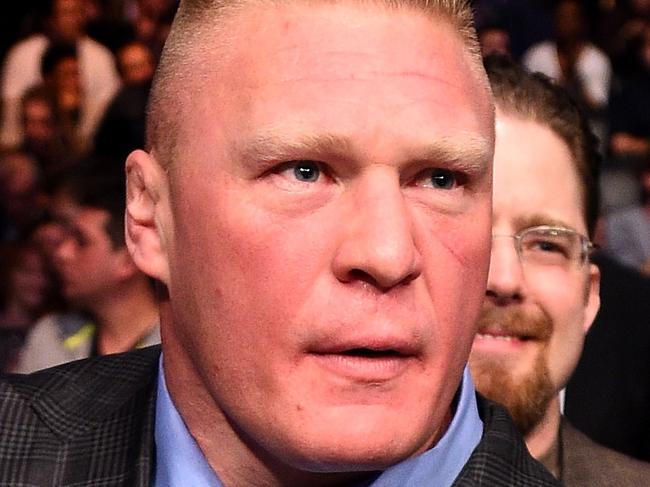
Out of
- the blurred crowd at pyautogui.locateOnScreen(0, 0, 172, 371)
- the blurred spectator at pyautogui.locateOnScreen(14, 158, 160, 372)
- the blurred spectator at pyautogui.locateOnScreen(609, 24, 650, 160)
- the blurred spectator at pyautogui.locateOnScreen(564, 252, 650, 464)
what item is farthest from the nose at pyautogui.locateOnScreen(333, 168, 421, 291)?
the blurred spectator at pyautogui.locateOnScreen(609, 24, 650, 160)

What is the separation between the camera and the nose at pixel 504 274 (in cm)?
229

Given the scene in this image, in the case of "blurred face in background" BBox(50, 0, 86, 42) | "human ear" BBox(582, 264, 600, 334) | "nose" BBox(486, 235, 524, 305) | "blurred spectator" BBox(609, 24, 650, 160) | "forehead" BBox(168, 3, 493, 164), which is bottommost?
"blurred spectator" BBox(609, 24, 650, 160)

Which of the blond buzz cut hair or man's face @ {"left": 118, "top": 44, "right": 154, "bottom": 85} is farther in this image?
man's face @ {"left": 118, "top": 44, "right": 154, "bottom": 85}

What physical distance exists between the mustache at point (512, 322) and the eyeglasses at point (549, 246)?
3.7 inches

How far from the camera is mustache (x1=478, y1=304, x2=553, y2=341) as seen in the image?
7.50 ft

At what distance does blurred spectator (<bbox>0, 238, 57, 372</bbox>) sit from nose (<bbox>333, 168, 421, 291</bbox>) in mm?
3042

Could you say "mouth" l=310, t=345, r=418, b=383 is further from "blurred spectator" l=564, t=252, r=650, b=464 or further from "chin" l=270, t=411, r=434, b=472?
"blurred spectator" l=564, t=252, r=650, b=464

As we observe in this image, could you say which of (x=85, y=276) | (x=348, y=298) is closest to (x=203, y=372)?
(x=348, y=298)

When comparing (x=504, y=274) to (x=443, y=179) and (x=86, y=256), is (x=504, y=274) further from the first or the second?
(x=86, y=256)

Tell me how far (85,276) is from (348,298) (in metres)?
2.61

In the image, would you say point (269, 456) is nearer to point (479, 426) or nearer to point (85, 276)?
point (479, 426)

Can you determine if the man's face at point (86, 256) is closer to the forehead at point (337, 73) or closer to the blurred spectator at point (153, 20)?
the forehead at point (337, 73)

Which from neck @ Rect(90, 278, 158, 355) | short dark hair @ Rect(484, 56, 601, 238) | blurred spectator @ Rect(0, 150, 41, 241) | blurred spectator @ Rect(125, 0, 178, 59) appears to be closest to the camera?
short dark hair @ Rect(484, 56, 601, 238)

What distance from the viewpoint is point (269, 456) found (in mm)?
1660
